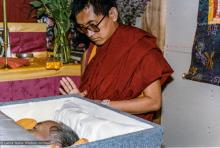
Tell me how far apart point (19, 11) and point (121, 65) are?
1.14 m

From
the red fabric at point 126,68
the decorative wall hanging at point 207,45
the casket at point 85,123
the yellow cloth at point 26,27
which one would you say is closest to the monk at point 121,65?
the red fabric at point 126,68

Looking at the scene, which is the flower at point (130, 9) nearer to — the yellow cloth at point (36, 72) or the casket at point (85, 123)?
the yellow cloth at point (36, 72)

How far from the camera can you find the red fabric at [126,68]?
1.73 metres

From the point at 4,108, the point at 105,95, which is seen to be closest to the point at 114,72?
the point at 105,95

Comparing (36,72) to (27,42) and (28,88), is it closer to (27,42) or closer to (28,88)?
(28,88)

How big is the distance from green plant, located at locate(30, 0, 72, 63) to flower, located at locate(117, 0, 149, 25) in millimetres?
367

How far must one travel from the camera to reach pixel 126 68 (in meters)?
1.74

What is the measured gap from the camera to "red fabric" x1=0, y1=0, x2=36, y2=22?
248cm

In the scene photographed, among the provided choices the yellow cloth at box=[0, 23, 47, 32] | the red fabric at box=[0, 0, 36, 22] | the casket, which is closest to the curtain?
the yellow cloth at box=[0, 23, 47, 32]

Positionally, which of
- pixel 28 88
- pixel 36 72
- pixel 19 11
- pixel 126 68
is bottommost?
pixel 28 88

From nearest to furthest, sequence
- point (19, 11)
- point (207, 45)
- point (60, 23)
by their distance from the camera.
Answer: point (207, 45) < point (60, 23) < point (19, 11)

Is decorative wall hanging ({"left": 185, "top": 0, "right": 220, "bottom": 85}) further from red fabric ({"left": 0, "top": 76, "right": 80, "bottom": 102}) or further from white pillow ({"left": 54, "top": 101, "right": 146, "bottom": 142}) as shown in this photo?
white pillow ({"left": 54, "top": 101, "right": 146, "bottom": 142})

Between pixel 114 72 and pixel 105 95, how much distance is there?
0.13m

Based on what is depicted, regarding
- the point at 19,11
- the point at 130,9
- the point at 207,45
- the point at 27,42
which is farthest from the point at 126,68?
the point at 19,11
